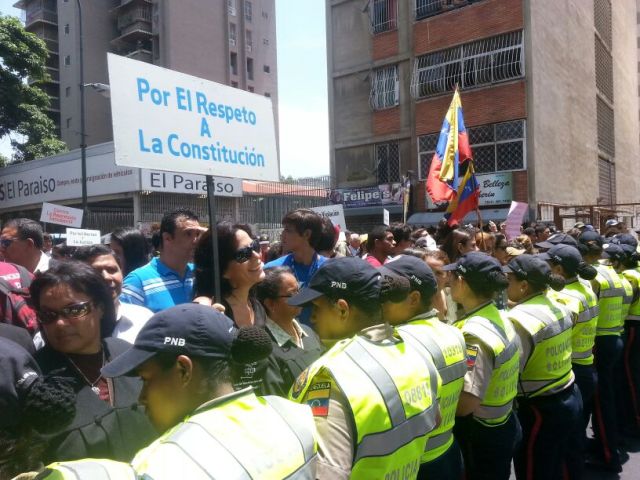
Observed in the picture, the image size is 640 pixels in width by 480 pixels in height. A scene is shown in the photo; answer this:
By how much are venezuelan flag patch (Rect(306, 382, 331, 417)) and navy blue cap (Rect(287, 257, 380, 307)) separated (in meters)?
0.44

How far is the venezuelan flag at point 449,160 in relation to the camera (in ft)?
25.1

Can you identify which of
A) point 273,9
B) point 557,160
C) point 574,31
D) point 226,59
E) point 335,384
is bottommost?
point 335,384

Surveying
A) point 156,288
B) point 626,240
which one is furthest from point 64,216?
point 626,240

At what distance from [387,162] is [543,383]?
61.0 ft

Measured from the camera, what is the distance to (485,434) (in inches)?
123

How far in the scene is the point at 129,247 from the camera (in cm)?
464

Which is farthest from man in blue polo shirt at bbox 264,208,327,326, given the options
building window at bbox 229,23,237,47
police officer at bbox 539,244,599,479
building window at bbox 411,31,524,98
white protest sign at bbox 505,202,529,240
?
building window at bbox 229,23,237,47

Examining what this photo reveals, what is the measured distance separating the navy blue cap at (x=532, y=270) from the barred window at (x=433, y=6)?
17777 mm

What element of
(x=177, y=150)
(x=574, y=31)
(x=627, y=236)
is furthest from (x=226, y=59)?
(x=177, y=150)

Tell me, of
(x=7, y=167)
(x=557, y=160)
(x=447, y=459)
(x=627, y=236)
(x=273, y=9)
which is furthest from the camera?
(x=273, y=9)

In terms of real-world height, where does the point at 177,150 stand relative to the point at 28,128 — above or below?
below

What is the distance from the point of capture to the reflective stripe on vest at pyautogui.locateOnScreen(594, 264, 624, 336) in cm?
512

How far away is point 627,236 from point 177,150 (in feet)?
19.8

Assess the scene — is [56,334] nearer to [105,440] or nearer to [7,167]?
[105,440]
